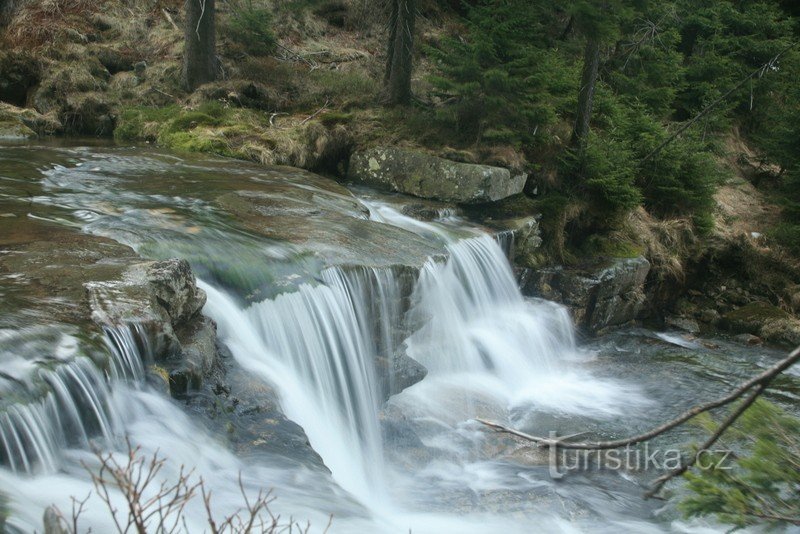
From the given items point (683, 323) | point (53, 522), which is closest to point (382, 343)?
point (53, 522)

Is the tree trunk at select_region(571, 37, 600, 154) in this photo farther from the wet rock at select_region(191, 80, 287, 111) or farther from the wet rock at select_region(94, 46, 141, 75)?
the wet rock at select_region(94, 46, 141, 75)

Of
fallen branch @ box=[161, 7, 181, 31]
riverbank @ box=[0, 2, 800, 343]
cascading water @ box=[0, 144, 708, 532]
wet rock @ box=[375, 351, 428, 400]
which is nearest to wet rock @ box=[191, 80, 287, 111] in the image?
riverbank @ box=[0, 2, 800, 343]

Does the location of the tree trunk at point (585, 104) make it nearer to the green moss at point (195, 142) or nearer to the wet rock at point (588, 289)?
the wet rock at point (588, 289)

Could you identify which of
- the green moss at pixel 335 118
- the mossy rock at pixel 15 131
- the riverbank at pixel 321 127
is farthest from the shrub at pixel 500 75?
the mossy rock at pixel 15 131

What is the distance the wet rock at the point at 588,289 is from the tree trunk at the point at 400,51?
476cm

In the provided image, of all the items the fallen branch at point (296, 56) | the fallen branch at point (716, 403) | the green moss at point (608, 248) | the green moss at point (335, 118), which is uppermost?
the fallen branch at point (296, 56)

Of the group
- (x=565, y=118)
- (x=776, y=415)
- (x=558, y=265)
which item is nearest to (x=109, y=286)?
(x=776, y=415)

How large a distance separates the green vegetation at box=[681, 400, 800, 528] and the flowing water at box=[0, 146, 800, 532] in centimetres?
217

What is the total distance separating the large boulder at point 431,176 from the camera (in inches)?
438

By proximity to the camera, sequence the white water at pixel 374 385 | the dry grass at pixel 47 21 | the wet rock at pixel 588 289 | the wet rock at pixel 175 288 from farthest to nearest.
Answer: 1. the dry grass at pixel 47 21
2. the wet rock at pixel 588 289
3. the wet rock at pixel 175 288
4. the white water at pixel 374 385

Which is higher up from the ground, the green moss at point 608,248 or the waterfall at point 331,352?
the green moss at point 608,248

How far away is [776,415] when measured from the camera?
10.6 feet

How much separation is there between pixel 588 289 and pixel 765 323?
12.1ft

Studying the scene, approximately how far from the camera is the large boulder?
11125 mm
